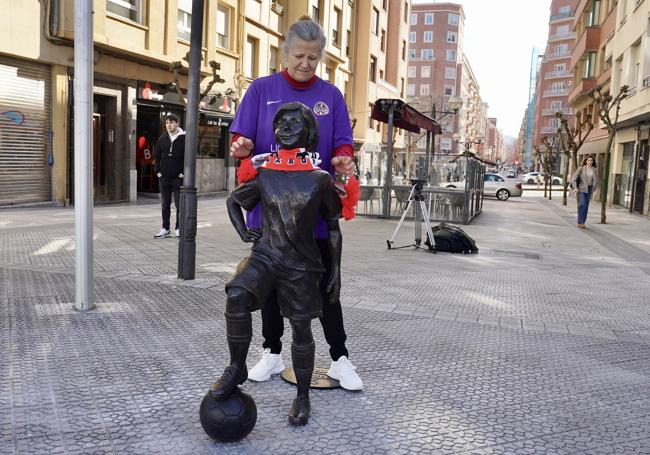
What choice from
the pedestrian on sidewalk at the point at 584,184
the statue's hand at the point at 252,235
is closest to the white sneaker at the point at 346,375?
the statue's hand at the point at 252,235

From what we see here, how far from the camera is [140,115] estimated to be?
774 inches

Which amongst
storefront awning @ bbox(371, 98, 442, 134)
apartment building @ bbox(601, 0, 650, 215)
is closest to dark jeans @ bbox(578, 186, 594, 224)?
storefront awning @ bbox(371, 98, 442, 134)

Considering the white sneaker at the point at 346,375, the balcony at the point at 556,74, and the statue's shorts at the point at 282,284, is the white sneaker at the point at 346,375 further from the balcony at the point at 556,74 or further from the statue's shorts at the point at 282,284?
the balcony at the point at 556,74

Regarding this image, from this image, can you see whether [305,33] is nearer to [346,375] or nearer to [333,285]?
[333,285]

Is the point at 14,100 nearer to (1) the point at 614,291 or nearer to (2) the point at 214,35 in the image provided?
(2) the point at 214,35

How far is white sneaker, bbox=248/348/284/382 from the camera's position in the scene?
143 inches

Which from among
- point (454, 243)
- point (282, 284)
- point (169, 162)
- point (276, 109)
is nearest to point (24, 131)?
point (169, 162)

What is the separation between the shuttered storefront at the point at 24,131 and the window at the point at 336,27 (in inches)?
862

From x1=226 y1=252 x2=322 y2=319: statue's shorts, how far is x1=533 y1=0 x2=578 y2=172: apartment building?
10952cm

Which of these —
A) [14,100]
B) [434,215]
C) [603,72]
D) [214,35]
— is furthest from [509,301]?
[603,72]

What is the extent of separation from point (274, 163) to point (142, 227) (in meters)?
9.00

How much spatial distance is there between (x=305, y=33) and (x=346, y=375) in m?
1.90

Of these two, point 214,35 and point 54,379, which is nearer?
point 54,379

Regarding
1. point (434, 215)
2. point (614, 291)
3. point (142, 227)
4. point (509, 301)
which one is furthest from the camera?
point (434, 215)
